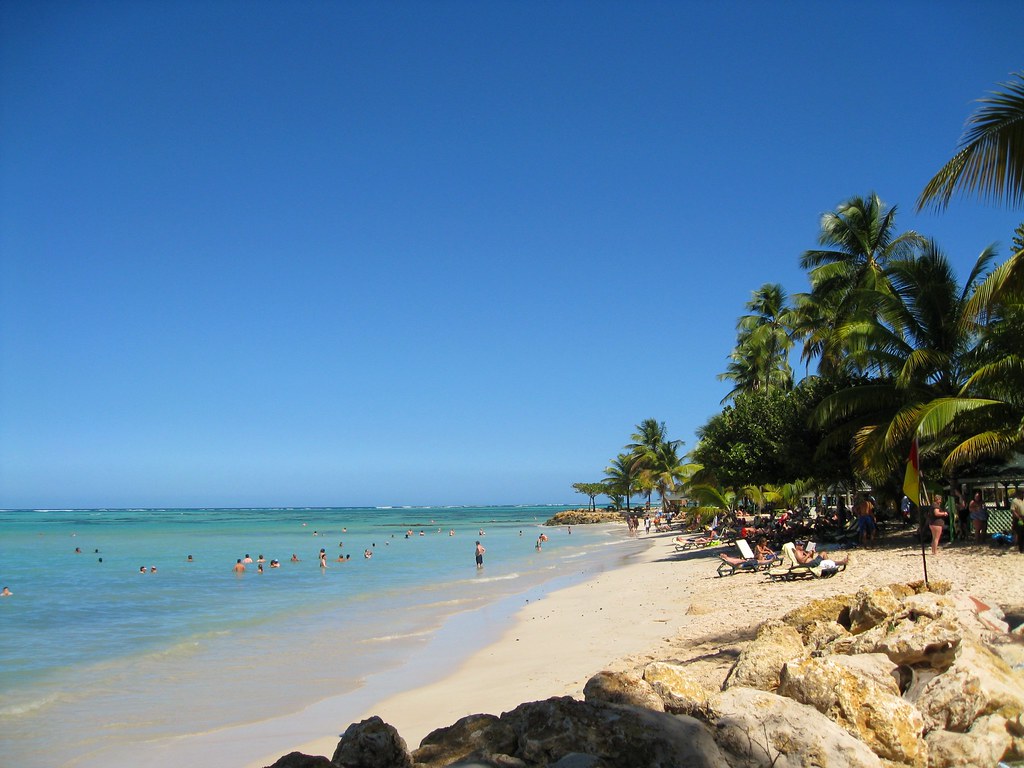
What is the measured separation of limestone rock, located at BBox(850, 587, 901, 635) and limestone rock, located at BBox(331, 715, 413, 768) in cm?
486

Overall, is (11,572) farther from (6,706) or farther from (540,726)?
(540,726)

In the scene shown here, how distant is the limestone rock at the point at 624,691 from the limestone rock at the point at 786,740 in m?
0.59

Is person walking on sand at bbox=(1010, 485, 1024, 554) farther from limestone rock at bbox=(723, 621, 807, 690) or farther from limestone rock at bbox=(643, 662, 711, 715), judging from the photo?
limestone rock at bbox=(643, 662, 711, 715)

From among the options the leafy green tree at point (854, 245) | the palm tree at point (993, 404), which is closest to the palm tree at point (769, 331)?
the leafy green tree at point (854, 245)

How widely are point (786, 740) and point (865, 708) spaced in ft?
2.61

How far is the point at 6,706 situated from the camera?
991 cm

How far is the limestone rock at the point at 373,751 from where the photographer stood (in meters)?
4.29

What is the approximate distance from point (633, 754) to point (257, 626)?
533 inches

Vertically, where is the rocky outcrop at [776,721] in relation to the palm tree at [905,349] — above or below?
below

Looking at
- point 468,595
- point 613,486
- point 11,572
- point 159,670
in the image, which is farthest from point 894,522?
point 613,486

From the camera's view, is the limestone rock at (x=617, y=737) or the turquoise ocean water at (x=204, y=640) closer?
the limestone rock at (x=617, y=737)

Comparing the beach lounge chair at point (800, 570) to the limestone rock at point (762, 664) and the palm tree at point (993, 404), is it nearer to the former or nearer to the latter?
the palm tree at point (993, 404)

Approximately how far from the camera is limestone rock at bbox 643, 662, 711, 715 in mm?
5035

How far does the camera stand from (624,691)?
5137 mm
